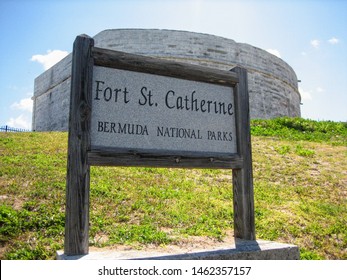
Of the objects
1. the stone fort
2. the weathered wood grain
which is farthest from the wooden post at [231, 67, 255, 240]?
the stone fort

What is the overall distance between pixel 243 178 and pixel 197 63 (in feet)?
53.0

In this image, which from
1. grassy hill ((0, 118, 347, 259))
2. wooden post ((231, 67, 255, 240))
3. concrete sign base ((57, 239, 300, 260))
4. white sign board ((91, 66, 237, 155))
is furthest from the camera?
grassy hill ((0, 118, 347, 259))

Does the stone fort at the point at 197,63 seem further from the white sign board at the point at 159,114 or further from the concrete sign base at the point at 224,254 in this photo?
the concrete sign base at the point at 224,254

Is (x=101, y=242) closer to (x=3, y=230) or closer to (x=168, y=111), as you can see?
(x=3, y=230)

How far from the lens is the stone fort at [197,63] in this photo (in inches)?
747

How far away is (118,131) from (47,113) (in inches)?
843

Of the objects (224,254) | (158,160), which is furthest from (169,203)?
(224,254)

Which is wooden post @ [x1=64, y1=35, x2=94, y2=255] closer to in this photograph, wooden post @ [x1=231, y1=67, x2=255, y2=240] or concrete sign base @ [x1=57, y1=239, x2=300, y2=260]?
concrete sign base @ [x1=57, y1=239, x2=300, y2=260]

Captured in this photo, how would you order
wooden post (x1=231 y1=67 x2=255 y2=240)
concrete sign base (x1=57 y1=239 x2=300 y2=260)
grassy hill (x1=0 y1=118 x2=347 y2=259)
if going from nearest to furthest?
concrete sign base (x1=57 y1=239 x2=300 y2=260) < wooden post (x1=231 y1=67 x2=255 y2=240) < grassy hill (x1=0 y1=118 x2=347 y2=259)

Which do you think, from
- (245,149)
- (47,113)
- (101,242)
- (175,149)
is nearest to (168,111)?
(175,149)

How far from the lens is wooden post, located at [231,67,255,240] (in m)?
3.67

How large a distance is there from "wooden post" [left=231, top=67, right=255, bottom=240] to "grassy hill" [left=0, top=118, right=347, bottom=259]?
1.06 metres

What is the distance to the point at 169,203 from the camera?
20.3 ft

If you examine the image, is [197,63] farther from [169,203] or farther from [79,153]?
[79,153]
